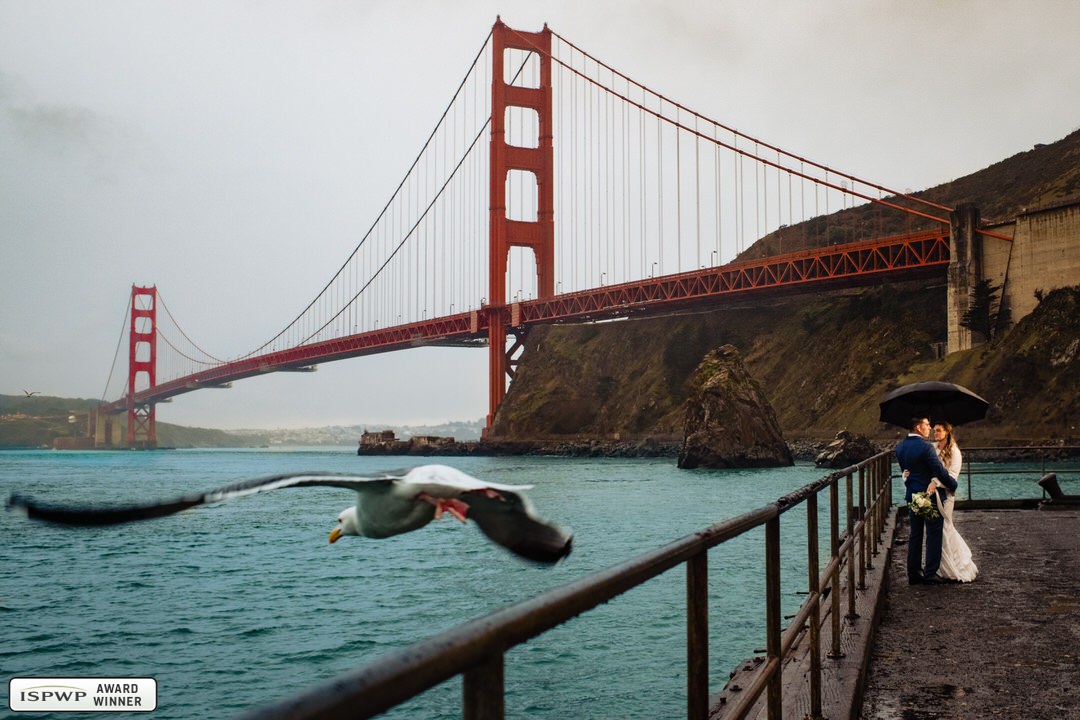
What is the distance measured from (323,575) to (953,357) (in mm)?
44126

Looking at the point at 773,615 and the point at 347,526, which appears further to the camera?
the point at 773,615

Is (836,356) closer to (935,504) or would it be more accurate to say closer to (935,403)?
(935,403)

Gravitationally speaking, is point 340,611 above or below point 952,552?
below

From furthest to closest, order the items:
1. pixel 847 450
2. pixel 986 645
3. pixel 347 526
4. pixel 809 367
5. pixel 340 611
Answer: pixel 809 367, pixel 847 450, pixel 340 611, pixel 986 645, pixel 347 526

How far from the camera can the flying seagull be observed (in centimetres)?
115

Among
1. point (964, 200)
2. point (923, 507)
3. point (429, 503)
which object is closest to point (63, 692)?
point (923, 507)

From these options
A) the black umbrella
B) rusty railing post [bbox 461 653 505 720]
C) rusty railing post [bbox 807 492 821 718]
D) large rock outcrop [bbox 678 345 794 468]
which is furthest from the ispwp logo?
large rock outcrop [bbox 678 345 794 468]

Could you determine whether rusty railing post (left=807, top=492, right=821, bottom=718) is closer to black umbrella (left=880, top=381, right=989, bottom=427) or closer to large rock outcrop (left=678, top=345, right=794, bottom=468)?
black umbrella (left=880, top=381, right=989, bottom=427)

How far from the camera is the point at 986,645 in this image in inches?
231

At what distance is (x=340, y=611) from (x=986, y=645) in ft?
44.0

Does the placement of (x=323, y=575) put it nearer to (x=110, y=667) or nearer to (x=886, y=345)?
(x=110, y=667)

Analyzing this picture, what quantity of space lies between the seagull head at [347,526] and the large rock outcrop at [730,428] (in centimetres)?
5806

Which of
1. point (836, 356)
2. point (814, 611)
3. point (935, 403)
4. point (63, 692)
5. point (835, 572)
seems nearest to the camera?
point (814, 611)

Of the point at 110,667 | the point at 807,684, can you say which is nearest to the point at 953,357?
the point at 110,667
